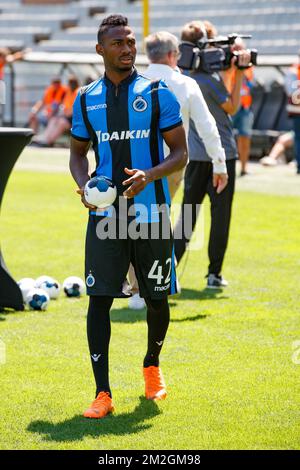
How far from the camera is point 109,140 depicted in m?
5.45

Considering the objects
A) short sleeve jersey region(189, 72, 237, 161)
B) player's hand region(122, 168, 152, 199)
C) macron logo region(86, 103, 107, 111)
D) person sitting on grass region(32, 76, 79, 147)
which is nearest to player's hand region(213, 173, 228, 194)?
short sleeve jersey region(189, 72, 237, 161)

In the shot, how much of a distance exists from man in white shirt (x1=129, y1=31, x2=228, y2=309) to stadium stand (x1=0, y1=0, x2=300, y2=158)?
40.7 feet

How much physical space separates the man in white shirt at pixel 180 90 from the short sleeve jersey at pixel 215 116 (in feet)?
2.67

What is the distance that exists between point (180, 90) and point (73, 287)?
1965 millimetres

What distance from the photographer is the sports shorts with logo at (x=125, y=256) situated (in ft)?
17.9

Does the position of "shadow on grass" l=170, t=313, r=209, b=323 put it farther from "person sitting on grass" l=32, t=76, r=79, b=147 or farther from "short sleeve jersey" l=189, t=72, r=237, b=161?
"person sitting on grass" l=32, t=76, r=79, b=147

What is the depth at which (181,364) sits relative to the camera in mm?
6574

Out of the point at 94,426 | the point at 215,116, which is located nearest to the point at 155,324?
→ the point at 94,426

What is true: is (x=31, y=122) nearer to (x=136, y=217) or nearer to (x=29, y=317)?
(x=29, y=317)

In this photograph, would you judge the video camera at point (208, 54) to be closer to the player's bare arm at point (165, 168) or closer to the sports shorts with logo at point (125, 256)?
the player's bare arm at point (165, 168)

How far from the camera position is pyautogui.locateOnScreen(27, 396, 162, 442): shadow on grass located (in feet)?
16.9

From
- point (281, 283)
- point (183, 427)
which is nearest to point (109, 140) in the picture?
point (183, 427)

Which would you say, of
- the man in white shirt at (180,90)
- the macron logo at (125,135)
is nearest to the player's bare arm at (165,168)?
the macron logo at (125,135)
